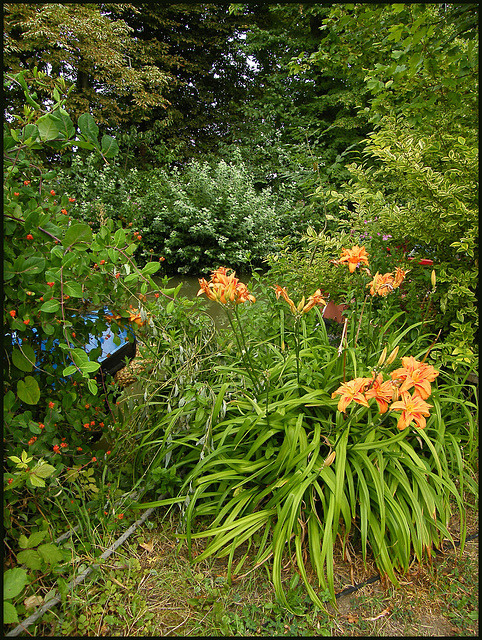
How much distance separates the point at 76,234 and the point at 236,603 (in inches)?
50.3

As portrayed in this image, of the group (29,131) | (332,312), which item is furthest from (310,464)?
(332,312)

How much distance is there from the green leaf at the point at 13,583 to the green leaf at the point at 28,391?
0.45 meters

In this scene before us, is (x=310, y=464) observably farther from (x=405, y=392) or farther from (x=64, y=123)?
(x=64, y=123)

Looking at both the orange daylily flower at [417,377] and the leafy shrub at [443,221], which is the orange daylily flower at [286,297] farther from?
the leafy shrub at [443,221]

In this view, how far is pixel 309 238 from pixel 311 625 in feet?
6.83

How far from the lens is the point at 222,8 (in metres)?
10.1

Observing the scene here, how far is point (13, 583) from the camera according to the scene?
1.01m

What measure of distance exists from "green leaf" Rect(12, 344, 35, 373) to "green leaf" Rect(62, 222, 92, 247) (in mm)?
360

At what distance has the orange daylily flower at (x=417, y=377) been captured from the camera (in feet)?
3.87

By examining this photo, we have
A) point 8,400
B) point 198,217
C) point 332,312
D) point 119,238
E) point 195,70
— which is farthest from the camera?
point 195,70

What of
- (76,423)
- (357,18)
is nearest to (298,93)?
(357,18)

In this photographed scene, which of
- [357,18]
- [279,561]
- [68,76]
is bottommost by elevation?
[279,561]

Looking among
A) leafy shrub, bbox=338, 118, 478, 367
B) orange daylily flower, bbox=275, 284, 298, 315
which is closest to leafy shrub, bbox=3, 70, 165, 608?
orange daylily flower, bbox=275, 284, 298, 315

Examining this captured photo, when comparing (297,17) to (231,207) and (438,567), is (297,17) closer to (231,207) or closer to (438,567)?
(231,207)
